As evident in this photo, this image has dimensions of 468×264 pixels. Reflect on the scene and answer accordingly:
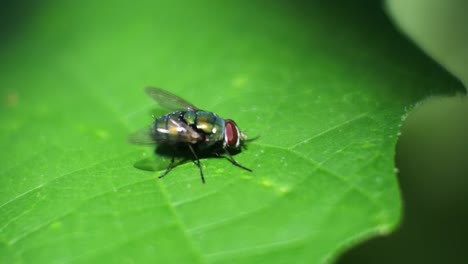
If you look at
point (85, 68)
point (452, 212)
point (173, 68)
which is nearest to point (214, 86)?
point (173, 68)

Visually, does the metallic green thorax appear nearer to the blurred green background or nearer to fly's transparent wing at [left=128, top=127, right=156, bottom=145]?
fly's transparent wing at [left=128, top=127, right=156, bottom=145]

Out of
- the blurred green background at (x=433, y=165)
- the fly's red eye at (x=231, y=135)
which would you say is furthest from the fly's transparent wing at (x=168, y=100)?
the blurred green background at (x=433, y=165)

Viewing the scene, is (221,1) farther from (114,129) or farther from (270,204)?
(270,204)

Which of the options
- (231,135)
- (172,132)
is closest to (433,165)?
(231,135)

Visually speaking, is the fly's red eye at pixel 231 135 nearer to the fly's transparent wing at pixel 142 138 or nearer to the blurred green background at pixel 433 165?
the fly's transparent wing at pixel 142 138

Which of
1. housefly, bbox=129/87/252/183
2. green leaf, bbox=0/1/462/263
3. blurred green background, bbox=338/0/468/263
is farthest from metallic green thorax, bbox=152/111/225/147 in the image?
blurred green background, bbox=338/0/468/263
